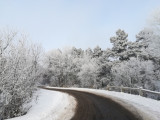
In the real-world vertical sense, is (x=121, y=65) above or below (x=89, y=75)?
above

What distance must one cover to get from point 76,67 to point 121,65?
26615 millimetres

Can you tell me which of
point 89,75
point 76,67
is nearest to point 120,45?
point 89,75

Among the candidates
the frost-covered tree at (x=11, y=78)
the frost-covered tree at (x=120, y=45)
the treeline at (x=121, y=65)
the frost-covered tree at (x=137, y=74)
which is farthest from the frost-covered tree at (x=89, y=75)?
the frost-covered tree at (x=11, y=78)

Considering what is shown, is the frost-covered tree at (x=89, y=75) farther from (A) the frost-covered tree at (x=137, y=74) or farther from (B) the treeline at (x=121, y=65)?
(A) the frost-covered tree at (x=137, y=74)

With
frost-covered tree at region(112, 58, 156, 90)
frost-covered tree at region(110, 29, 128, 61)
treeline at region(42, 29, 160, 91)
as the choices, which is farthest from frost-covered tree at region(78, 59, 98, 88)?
frost-covered tree at region(112, 58, 156, 90)

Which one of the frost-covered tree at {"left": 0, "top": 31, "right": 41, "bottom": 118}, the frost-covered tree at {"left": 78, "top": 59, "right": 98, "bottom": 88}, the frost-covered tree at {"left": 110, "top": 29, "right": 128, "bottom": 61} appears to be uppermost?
the frost-covered tree at {"left": 110, "top": 29, "right": 128, "bottom": 61}

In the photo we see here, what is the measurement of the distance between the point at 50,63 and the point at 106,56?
106ft

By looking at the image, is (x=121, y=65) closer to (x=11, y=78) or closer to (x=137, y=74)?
(x=137, y=74)


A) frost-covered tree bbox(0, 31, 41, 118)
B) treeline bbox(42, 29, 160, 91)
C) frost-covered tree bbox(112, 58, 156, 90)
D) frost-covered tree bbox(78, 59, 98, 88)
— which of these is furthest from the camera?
frost-covered tree bbox(78, 59, 98, 88)

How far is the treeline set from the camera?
109 feet

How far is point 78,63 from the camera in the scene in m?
61.3

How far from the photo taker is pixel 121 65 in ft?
124

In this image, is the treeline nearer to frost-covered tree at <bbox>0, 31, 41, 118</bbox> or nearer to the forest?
the forest

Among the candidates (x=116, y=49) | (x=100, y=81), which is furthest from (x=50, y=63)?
(x=116, y=49)
